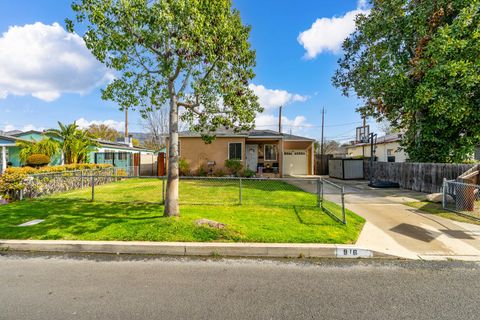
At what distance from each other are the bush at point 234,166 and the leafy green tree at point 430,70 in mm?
8862

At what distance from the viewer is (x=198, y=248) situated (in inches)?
183

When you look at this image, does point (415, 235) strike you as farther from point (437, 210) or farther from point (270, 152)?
point (270, 152)

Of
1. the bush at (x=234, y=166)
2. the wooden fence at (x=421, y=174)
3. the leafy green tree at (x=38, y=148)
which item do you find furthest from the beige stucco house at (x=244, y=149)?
the leafy green tree at (x=38, y=148)

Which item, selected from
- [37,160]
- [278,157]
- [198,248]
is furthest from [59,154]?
[198,248]

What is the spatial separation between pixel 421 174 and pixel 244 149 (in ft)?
33.2

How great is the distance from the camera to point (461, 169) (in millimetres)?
9672

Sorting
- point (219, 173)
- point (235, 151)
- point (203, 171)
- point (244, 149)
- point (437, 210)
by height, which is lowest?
point (437, 210)

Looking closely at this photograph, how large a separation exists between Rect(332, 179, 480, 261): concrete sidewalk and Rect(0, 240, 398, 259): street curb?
0.52 meters

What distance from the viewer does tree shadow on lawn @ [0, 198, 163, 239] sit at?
540 cm

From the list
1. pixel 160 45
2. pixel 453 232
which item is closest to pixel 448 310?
pixel 453 232

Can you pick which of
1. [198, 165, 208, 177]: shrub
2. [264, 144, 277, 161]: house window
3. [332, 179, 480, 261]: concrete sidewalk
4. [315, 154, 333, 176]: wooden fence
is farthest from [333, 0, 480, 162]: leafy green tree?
[198, 165, 208, 177]: shrub

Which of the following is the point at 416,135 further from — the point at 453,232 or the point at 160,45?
the point at 160,45

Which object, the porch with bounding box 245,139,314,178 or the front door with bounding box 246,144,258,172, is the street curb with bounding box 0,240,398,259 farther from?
the front door with bounding box 246,144,258,172

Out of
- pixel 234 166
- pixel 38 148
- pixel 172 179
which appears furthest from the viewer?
pixel 234 166
